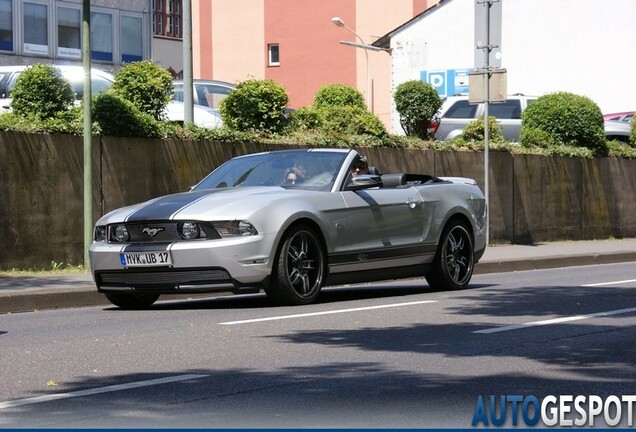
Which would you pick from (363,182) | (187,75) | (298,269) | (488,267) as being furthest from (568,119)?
(298,269)

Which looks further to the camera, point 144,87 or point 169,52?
point 169,52

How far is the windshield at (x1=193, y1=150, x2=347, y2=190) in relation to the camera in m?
13.2

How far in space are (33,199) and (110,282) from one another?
16.5 feet

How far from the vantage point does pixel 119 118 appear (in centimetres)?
1833

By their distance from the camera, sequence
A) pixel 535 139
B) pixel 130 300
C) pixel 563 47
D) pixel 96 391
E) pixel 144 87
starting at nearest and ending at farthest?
pixel 96 391, pixel 130 300, pixel 144 87, pixel 535 139, pixel 563 47

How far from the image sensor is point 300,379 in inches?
300

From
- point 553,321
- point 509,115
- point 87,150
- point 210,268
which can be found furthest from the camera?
point 509,115

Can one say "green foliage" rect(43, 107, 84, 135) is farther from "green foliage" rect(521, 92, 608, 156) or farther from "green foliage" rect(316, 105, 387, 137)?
"green foliage" rect(521, 92, 608, 156)

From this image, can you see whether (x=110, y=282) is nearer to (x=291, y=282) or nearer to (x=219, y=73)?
(x=291, y=282)

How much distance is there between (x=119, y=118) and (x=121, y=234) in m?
6.27

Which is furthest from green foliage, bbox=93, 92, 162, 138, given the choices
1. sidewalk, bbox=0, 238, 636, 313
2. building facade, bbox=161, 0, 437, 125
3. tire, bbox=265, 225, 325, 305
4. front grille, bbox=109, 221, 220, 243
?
building facade, bbox=161, 0, 437, 125

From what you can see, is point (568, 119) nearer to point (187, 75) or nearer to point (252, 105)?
point (252, 105)

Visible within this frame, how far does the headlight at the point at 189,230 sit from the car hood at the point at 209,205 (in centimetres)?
8

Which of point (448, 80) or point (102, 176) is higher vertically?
point (448, 80)
